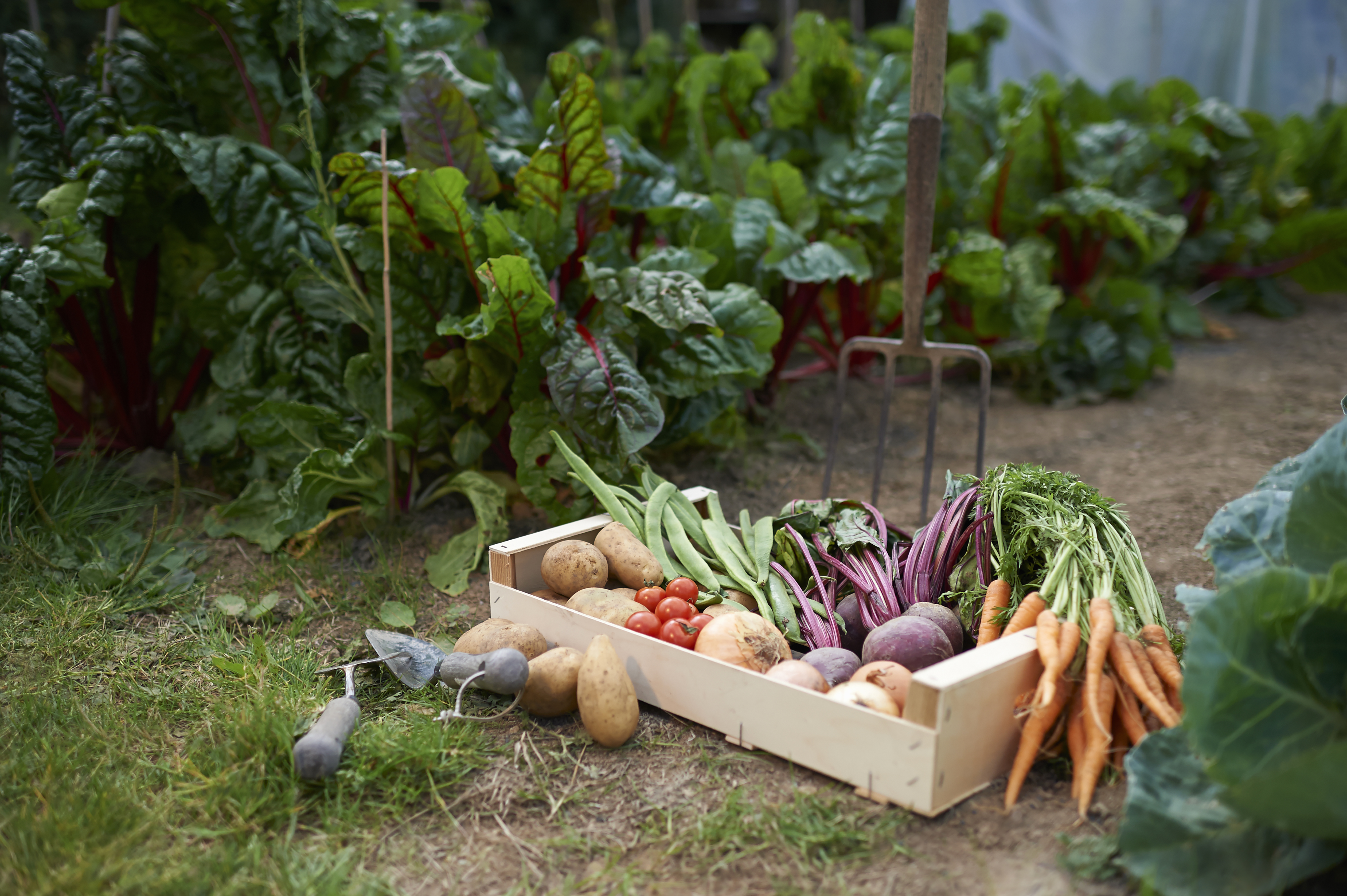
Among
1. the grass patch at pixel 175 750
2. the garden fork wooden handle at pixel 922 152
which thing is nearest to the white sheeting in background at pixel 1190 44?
the garden fork wooden handle at pixel 922 152

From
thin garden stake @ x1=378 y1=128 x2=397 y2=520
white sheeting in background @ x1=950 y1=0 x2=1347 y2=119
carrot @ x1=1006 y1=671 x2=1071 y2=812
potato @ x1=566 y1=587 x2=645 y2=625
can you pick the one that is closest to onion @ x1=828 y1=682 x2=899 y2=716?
carrot @ x1=1006 y1=671 x2=1071 y2=812

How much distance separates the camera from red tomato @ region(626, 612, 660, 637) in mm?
2184

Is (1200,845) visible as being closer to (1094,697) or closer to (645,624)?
(1094,697)

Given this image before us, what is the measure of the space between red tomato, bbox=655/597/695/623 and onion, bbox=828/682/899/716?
1.53 ft

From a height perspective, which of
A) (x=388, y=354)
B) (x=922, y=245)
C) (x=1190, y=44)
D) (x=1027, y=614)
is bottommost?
(x=1027, y=614)

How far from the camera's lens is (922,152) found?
10.2 feet

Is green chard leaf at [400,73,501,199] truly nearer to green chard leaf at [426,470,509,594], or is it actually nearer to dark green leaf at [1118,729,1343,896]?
green chard leaf at [426,470,509,594]

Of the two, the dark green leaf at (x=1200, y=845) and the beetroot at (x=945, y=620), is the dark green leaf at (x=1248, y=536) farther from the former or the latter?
the beetroot at (x=945, y=620)

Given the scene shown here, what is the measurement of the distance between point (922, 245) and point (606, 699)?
2.08 meters

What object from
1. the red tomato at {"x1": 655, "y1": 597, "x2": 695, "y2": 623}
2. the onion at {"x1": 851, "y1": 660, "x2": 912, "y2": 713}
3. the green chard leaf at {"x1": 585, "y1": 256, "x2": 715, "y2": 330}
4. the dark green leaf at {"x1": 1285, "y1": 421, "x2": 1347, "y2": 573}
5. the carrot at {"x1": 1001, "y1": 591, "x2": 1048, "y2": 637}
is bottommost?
the red tomato at {"x1": 655, "y1": 597, "x2": 695, "y2": 623}

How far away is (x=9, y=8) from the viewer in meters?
5.36

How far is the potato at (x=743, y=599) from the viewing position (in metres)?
2.39

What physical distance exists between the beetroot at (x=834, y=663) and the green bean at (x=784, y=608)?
0.15m

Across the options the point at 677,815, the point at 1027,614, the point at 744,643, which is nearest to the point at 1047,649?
the point at 1027,614
